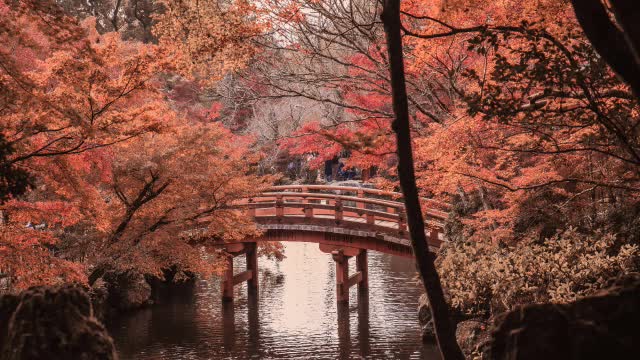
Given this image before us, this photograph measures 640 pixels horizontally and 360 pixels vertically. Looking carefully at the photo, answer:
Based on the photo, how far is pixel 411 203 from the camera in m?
6.18

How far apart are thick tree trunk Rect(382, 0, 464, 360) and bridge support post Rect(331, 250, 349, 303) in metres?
15.4

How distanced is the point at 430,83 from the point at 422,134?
1204 mm

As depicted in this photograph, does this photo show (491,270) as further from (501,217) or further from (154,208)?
(154,208)

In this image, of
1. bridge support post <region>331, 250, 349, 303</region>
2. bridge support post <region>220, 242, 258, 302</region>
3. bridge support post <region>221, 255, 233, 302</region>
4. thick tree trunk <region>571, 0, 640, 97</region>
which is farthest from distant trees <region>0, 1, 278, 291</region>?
thick tree trunk <region>571, 0, 640, 97</region>

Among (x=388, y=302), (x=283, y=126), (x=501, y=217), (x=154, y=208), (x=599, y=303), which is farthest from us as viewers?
(x=283, y=126)

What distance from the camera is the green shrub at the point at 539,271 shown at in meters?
10.9

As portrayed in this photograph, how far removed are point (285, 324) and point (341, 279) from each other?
9.43 feet

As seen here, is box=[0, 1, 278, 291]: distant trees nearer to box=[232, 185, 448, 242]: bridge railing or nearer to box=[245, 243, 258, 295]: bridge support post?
box=[232, 185, 448, 242]: bridge railing

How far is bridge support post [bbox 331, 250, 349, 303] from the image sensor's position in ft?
70.2

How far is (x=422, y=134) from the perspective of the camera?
16.3 metres

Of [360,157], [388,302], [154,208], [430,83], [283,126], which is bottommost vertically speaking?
[388,302]

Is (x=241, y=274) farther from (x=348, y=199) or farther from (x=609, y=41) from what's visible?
(x=609, y=41)

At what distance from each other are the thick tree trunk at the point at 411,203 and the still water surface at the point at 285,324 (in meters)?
10.2

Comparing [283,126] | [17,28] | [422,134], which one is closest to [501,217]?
[422,134]
